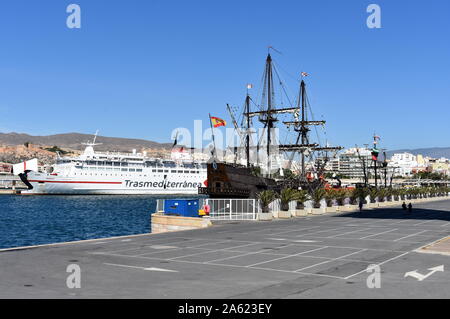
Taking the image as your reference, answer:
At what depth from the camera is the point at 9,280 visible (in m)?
14.7

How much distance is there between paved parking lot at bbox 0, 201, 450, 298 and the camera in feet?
43.6

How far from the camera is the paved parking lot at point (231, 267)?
13.3m

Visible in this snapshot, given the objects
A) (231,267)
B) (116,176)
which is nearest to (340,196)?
(231,267)

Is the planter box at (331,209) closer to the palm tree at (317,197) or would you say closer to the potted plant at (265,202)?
the palm tree at (317,197)

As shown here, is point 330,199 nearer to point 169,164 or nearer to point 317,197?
point 317,197

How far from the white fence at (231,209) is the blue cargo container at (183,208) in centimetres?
134

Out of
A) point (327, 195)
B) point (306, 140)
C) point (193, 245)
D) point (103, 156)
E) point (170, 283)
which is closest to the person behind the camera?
point (170, 283)

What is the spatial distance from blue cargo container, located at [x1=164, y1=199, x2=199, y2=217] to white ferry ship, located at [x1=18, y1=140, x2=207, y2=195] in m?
108

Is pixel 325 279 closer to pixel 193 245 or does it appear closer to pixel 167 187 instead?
pixel 193 245

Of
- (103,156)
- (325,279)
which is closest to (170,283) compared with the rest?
(325,279)

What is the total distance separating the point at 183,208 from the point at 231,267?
21.2 metres

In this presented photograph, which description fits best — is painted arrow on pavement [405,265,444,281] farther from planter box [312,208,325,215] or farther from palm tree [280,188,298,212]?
planter box [312,208,325,215]

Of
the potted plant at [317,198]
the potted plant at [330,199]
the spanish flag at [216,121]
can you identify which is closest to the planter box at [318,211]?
the potted plant at [317,198]
